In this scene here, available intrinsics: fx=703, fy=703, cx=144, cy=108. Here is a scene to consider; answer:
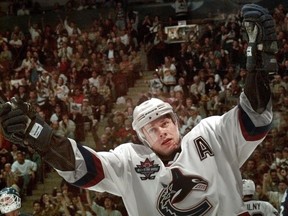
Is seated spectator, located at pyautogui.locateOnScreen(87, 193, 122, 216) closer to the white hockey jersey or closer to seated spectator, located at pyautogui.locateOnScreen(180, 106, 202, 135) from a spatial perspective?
seated spectator, located at pyautogui.locateOnScreen(180, 106, 202, 135)

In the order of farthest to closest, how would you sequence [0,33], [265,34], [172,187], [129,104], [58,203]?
[0,33] < [129,104] < [58,203] < [172,187] < [265,34]

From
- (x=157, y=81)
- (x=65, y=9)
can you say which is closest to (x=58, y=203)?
(x=157, y=81)

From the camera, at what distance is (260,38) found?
306 centimetres

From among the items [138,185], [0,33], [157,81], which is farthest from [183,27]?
[138,185]

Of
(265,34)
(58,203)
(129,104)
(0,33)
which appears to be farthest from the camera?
(0,33)

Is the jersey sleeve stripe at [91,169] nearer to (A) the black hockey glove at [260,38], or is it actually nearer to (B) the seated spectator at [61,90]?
(A) the black hockey glove at [260,38]

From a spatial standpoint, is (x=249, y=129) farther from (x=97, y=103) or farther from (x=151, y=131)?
(x=97, y=103)

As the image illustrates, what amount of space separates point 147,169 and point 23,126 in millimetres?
653

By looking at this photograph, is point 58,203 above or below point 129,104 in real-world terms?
below

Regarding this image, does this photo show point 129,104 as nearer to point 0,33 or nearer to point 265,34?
point 0,33

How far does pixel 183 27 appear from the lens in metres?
13.5

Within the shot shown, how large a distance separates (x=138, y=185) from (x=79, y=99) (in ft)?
28.7

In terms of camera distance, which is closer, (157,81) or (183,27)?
(157,81)

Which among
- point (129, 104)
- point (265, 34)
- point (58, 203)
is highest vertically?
point (265, 34)
